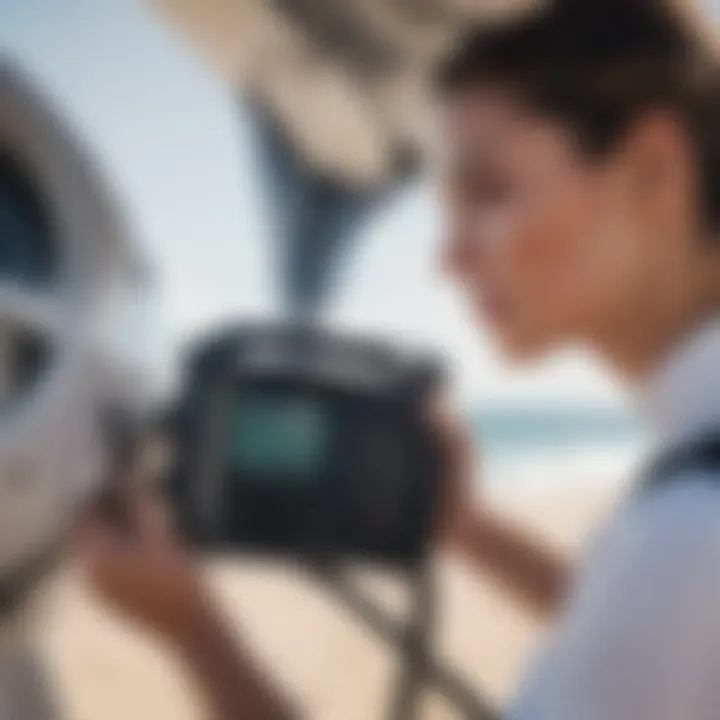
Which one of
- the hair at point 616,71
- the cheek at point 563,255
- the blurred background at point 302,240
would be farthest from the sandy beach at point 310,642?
the hair at point 616,71

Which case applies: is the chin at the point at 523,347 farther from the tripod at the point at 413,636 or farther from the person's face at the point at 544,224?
the tripod at the point at 413,636

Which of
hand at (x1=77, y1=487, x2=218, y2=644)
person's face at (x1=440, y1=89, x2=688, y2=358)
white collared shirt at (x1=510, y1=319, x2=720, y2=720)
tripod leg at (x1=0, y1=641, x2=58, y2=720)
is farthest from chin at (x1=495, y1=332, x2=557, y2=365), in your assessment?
tripod leg at (x1=0, y1=641, x2=58, y2=720)

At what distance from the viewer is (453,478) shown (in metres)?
0.69

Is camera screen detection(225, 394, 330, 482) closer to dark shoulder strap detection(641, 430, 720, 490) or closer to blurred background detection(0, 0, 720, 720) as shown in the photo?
blurred background detection(0, 0, 720, 720)

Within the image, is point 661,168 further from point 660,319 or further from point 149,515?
point 149,515

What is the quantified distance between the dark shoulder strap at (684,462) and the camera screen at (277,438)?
19 centimetres

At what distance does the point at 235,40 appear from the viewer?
0.74 m

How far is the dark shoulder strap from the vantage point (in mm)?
609

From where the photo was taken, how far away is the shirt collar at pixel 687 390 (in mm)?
650

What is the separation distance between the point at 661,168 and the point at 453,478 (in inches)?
8.7

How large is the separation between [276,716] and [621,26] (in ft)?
1.48

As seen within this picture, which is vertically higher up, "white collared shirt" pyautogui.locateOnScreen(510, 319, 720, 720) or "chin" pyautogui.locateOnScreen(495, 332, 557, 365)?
"chin" pyautogui.locateOnScreen(495, 332, 557, 365)

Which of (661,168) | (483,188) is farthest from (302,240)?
(661,168)

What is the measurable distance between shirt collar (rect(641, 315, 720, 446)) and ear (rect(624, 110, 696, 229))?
71 mm
